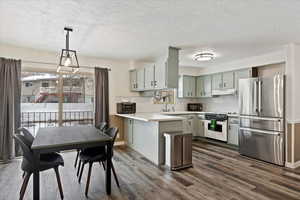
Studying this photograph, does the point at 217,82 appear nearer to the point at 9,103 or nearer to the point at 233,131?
the point at 233,131

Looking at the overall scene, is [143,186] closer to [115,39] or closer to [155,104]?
[115,39]

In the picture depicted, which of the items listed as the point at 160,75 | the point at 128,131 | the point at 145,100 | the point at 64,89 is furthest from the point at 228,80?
the point at 64,89

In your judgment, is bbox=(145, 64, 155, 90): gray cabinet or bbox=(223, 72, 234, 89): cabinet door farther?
bbox=(223, 72, 234, 89): cabinet door

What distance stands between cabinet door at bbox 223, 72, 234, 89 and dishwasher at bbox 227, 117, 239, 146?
982 millimetres

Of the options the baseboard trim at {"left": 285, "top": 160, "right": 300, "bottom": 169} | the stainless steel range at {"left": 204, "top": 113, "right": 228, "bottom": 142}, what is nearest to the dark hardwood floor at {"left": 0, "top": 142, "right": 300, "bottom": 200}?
the baseboard trim at {"left": 285, "top": 160, "right": 300, "bottom": 169}

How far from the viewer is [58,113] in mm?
4422

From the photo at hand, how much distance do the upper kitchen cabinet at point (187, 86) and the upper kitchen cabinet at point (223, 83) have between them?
2.60 feet

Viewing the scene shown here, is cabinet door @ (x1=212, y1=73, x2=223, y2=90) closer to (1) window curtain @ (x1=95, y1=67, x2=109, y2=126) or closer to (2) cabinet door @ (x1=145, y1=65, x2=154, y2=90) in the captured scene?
(2) cabinet door @ (x1=145, y1=65, x2=154, y2=90)

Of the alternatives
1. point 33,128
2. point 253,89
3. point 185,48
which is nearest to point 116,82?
point 185,48

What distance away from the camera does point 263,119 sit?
3713 mm

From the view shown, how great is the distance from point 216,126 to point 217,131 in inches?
5.6

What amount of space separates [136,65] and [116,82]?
78cm

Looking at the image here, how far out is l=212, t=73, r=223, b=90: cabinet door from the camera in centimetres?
543

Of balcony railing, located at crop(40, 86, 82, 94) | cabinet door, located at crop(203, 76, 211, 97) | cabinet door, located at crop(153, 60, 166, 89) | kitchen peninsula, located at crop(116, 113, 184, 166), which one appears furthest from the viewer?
cabinet door, located at crop(203, 76, 211, 97)
